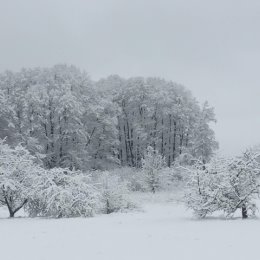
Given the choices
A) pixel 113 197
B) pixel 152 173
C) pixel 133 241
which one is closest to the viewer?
pixel 133 241

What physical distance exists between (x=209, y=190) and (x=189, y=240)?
6551 mm

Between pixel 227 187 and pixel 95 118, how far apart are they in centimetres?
3255

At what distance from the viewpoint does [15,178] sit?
78.4 feet

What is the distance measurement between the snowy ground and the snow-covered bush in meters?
1.46

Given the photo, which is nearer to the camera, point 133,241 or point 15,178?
point 133,241

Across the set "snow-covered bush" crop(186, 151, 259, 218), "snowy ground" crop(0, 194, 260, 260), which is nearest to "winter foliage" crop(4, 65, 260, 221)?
"snow-covered bush" crop(186, 151, 259, 218)

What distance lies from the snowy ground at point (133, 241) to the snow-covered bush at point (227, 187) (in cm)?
146

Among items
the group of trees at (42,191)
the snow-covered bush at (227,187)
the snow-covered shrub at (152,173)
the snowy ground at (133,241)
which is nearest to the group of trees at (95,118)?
the snow-covered shrub at (152,173)

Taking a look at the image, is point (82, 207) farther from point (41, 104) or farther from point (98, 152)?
point (98, 152)

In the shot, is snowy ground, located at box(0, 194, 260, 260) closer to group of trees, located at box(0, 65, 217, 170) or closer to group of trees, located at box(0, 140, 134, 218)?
group of trees, located at box(0, 140, 134, 218)

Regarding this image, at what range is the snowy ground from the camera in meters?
10.7

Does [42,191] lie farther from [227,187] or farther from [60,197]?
[227,187]

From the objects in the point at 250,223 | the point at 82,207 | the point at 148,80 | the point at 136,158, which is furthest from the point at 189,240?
the point at 148,80

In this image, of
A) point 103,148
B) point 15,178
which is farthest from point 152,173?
point 15,178
